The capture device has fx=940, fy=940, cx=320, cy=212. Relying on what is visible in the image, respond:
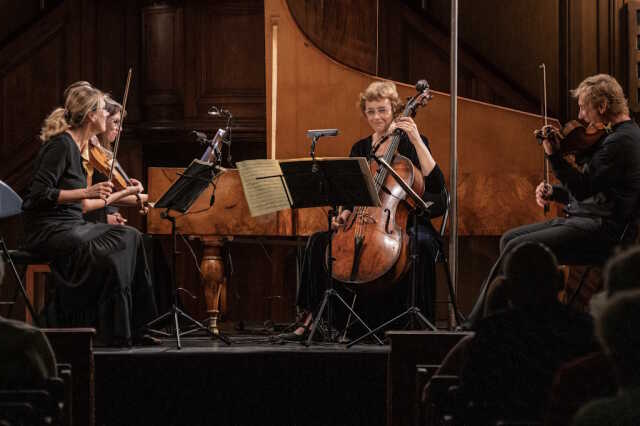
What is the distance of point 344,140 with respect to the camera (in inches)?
217

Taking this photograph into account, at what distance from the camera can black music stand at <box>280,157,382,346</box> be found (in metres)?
4.12

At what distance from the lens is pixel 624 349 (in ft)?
4.85

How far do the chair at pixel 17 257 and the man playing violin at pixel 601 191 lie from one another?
2.15 metres

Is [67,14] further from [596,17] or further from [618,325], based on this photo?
[618,325]

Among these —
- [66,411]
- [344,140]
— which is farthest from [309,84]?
[66,411]

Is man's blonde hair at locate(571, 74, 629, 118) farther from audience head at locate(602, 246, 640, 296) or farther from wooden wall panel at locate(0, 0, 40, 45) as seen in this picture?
wooden wall panel at locate(0, 0, 40, 45)

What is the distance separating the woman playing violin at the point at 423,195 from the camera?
4.71 m

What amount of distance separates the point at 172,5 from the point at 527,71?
2.63 m

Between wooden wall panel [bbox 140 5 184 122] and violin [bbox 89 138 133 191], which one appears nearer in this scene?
violin [bbox 89 138 133 191]

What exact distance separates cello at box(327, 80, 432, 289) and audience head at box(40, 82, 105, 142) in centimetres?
132

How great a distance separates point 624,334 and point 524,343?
0.71 m

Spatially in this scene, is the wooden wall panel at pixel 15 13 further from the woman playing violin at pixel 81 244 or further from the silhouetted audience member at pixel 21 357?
the silhouetted audience member at pixel 21 357

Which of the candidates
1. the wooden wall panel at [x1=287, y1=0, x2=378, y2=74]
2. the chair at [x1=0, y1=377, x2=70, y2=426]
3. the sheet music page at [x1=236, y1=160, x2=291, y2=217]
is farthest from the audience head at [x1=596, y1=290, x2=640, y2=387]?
the wooden wall panel at [x1=287, y1=0, x2=378, y2=74]

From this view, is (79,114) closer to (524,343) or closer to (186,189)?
(186,189)
